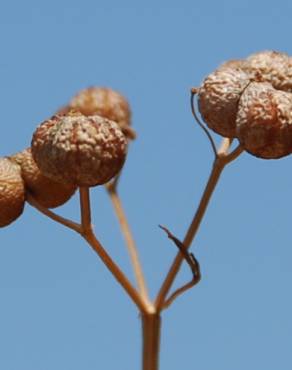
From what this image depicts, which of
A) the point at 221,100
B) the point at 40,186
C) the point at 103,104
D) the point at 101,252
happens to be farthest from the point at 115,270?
the point at 103,104

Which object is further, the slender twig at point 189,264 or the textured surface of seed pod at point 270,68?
the textured surface of seed pod at point 270,68

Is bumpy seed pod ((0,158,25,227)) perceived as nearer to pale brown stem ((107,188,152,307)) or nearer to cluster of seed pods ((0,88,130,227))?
cluster of seed pods ((0,88,130,227))

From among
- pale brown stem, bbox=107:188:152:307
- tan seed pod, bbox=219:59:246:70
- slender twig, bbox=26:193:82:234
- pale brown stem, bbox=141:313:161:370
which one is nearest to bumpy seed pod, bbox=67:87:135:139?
pale brown stem, bbox=107:188:152:307

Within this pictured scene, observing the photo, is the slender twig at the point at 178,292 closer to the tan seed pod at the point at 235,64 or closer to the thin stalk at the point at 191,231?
the thin stalk at the point at 191,231

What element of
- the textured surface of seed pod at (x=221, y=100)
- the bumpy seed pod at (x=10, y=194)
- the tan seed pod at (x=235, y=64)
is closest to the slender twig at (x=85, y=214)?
the bumpy seed pod at (x=10, y=194)

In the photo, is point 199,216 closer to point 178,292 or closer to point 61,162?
point 178,292

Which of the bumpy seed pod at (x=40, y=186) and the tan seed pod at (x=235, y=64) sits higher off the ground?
the tan seed pod at (x=235, y=64)

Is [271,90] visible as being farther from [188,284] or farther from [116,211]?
[116,211]

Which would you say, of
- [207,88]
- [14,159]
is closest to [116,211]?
[14,159]
